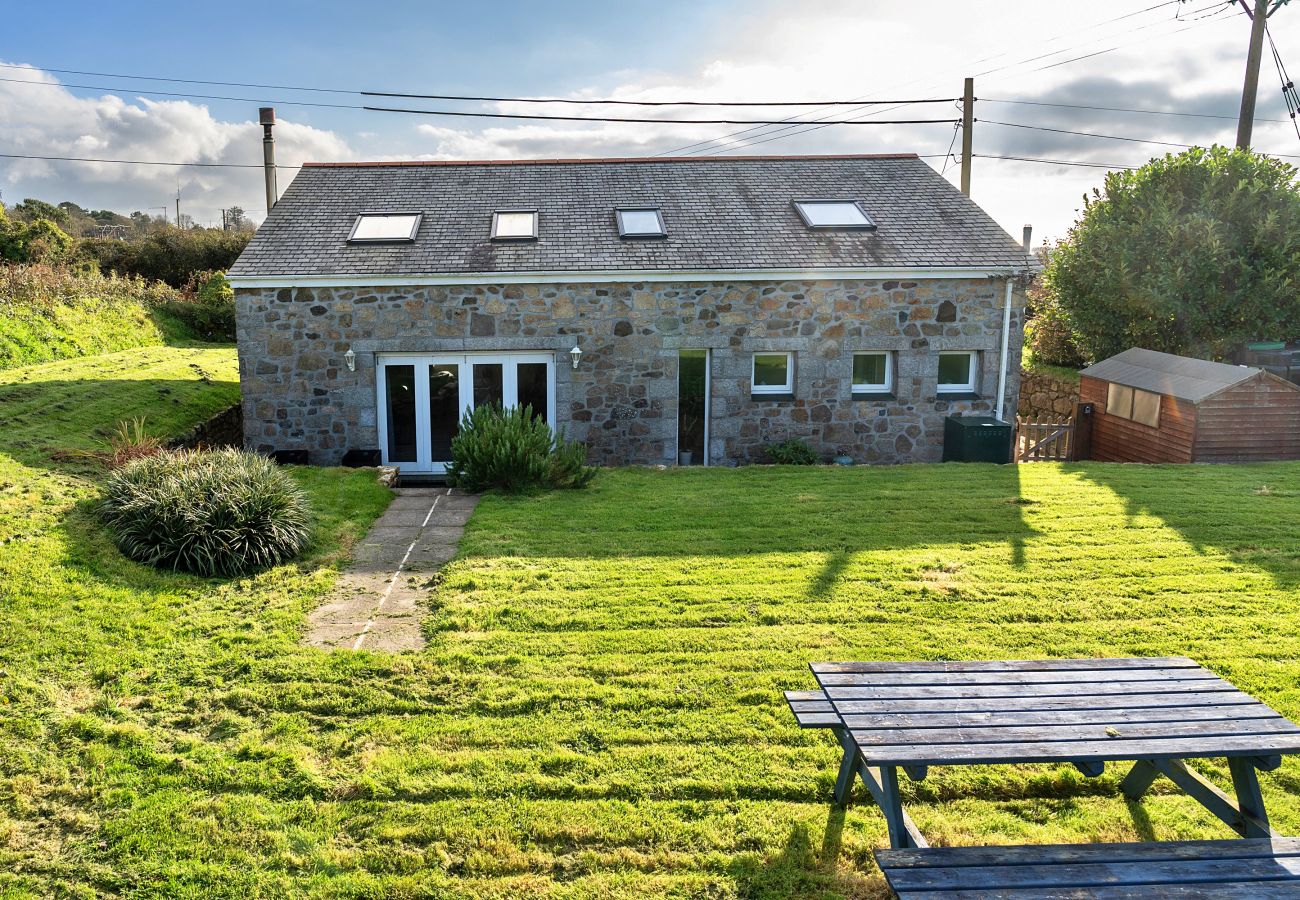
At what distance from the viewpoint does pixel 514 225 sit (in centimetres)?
1480

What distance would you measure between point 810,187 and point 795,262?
3.27m

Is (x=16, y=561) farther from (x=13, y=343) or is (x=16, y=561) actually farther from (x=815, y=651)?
(x=13, y=343)

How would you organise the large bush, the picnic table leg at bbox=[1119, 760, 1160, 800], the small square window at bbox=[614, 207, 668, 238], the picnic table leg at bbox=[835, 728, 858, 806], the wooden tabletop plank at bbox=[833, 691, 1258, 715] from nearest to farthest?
the wooden tabletop plank at bbox=[833, 691, 1258, 715]
the picnic table leg at bbox=[835, 728, 858, 806]
the picnic table leg at bbox=[1119, 760, 1160, 800]
the small square window at bbox=[614, 207, 668, 238]
the large bush

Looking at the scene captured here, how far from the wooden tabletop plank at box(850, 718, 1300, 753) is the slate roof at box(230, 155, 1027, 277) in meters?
10.5

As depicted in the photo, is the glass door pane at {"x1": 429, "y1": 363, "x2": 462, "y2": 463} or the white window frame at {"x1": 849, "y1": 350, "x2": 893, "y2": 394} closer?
the glass door pane at {"x1": 429, "y1": 363, "x2": 462, "y2": 463}

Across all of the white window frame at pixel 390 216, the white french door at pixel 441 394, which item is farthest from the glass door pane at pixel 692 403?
the white window frame at pixel 390 216

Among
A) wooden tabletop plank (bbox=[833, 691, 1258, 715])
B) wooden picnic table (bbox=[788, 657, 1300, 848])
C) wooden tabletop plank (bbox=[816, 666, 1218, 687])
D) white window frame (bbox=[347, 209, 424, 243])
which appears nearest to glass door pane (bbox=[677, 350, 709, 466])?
white window frame (bbox=[347, 209, 424, 243])

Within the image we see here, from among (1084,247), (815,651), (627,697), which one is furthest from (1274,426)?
(627,697)

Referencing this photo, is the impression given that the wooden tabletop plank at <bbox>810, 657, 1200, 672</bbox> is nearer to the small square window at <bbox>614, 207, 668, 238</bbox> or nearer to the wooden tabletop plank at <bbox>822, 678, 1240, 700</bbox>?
the wooden tabletop plank at <bbox>822, 678, 1240, 700</bbox>

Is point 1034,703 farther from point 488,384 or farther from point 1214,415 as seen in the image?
point 1214,415

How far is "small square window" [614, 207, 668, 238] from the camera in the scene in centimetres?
1453

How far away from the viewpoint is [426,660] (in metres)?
6.28

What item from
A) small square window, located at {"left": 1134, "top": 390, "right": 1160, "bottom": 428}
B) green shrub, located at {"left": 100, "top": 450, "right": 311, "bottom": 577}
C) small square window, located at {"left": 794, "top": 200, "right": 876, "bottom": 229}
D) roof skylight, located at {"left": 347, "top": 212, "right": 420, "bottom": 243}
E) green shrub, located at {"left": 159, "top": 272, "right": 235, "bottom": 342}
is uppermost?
small square window, located at {"left": 794, "top": 200, "right": 876, "bottom": 229}

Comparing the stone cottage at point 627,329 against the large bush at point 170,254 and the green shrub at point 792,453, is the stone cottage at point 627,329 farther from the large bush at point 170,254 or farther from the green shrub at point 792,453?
the large bush at point 170,254
